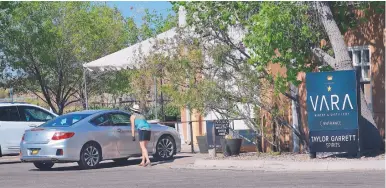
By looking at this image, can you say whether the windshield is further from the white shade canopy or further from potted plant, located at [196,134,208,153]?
the white shade canopy

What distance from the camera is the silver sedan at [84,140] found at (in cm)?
1866

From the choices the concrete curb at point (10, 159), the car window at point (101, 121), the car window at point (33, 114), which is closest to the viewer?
the car window at point (101, 121)

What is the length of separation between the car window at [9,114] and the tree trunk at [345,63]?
31.4 ft

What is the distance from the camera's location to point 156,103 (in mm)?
26031

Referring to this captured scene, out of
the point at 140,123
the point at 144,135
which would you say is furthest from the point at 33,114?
the point at 144,135

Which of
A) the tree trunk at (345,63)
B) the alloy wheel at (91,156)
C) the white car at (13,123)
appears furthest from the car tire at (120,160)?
the tree trunk at (345,63)

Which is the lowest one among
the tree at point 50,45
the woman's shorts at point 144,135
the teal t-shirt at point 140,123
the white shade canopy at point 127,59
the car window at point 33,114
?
the woman's shorts at point 144,135

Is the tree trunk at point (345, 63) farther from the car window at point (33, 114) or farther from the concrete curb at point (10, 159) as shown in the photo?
the concrete curb at point (10, 159)

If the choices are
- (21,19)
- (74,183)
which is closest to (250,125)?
(74,183)

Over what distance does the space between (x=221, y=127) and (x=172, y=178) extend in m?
4.83

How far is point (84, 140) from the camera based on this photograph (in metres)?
18.9

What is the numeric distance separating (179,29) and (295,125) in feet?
12.5

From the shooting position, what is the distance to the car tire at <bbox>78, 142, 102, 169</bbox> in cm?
1897

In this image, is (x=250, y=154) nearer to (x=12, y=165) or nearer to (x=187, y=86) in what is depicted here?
(x=187, y=86)
